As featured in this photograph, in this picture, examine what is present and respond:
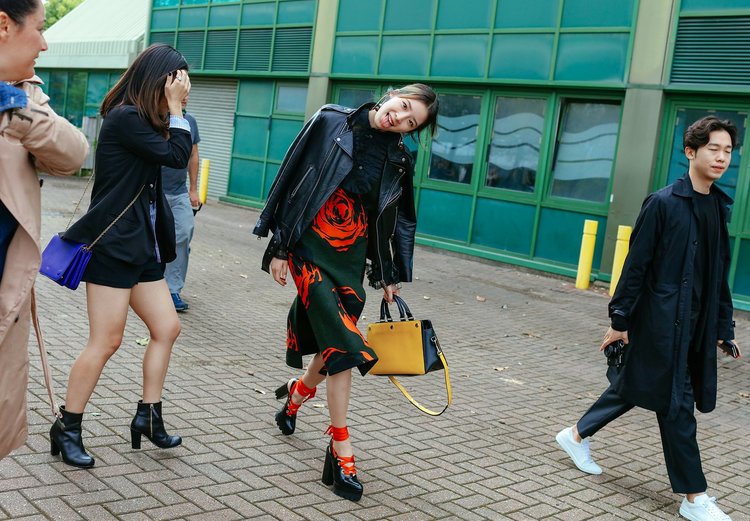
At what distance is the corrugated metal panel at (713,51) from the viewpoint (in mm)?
11391

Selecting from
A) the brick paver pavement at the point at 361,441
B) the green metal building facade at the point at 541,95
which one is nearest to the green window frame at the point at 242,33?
the green metal building facade at the point at 541,95

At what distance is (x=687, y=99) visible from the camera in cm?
1204

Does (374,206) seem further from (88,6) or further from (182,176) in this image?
(88,6)

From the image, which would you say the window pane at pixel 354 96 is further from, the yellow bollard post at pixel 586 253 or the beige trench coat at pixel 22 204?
the beige trench coat at pixel 22 204

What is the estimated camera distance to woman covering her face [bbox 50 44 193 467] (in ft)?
12.1

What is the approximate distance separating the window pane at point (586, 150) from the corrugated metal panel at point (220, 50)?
10.2 meters

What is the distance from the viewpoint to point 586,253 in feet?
40.7

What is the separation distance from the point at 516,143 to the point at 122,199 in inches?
438

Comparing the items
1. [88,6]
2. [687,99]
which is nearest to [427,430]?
[687,99]

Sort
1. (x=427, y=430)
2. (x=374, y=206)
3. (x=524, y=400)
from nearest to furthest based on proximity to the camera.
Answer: (x=374, y=206)
(x=427, y=430)
(x=524, y=400)

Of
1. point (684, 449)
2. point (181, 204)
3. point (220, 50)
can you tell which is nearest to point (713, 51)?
point (181, 204)

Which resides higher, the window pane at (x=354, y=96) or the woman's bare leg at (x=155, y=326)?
the window pane at (x=354, y=96)

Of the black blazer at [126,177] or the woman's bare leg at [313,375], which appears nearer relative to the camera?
the black blazer at [126,177]

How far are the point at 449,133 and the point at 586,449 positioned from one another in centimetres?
1115
